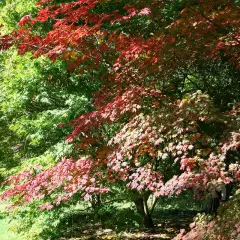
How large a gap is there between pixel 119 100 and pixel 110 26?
2656 millimetres

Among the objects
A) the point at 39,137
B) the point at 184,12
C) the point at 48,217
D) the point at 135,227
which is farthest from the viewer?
the point at 135,227

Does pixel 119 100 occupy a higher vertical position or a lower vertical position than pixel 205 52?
lower

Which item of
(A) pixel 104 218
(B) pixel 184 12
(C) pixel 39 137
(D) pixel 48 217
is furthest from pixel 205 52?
(A) pixel 104 218

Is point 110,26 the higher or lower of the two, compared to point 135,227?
higher

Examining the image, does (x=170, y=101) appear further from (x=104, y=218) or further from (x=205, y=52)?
(x=104, y=218)

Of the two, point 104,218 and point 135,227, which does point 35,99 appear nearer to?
point 104,218

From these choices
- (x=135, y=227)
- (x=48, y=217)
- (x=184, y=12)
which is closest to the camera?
(x=184, y=12)

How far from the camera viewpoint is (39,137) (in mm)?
5836

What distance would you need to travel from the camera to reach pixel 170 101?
4211 millimetres

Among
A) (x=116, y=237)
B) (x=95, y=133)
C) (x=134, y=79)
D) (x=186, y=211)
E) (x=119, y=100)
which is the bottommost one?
(x=186, y=211)

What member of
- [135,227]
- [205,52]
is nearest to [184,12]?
[205,52]

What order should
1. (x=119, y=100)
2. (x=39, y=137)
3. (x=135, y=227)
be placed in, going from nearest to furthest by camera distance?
1. (x=119, y=100)
2. (x=39, y=137)
3. (x=135, y=227)

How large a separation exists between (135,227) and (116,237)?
533 mm

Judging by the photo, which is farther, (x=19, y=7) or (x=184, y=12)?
(x=19, y=7)
